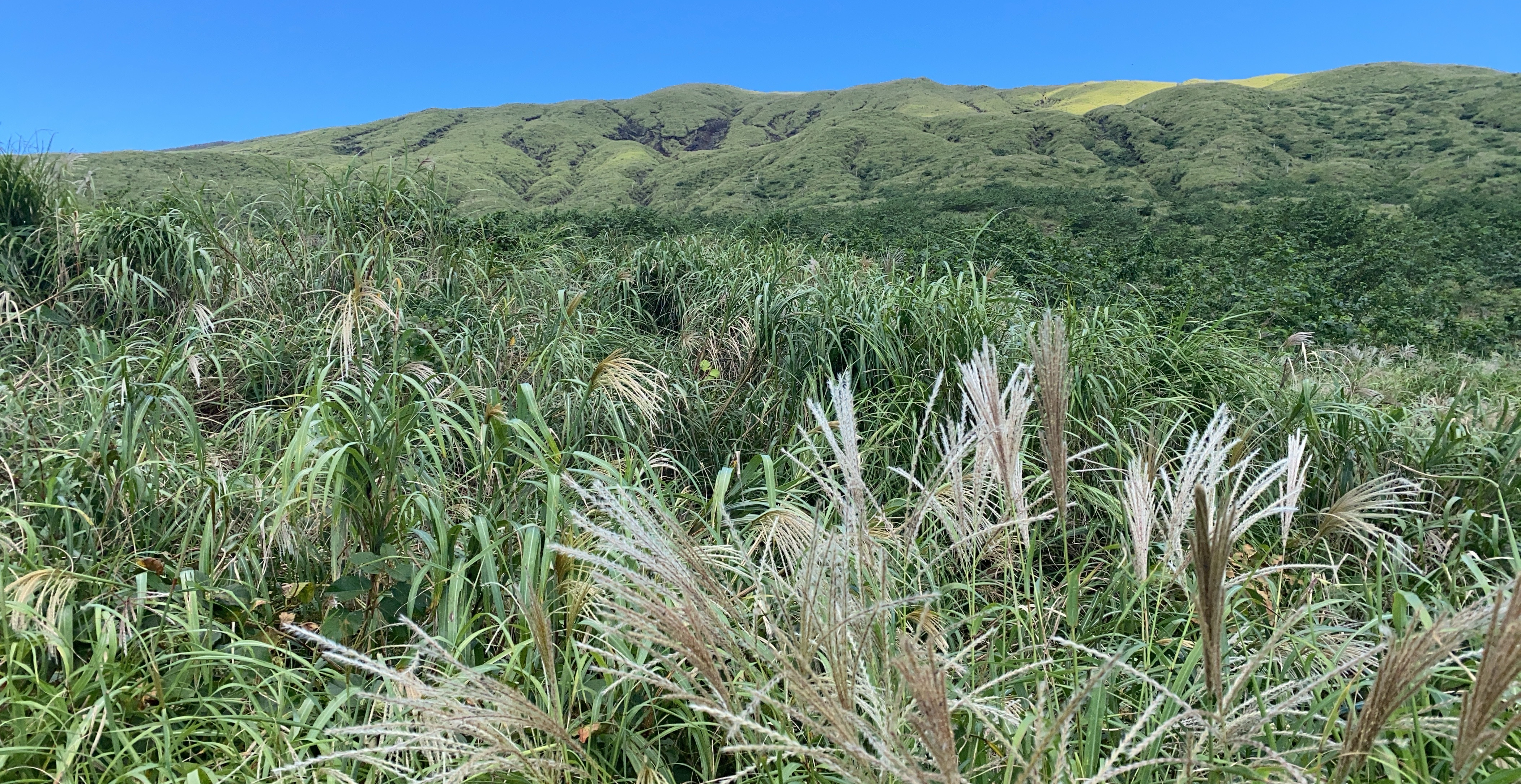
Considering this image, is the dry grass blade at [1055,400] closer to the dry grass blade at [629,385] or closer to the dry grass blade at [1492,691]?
the dry grass blade at [1492,691]

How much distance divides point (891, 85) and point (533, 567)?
354 ft

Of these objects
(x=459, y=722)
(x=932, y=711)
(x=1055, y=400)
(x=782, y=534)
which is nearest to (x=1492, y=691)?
(x=932, y=711)

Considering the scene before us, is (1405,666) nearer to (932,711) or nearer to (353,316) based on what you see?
(932,711)

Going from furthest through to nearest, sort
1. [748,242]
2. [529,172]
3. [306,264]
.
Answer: [529,172] < [748,242] < [306,264]

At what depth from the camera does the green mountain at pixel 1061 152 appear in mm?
31859

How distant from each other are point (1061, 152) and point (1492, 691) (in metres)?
49.6

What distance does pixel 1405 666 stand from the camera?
2.71 feet

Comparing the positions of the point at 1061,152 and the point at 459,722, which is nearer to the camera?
the point at 459,722

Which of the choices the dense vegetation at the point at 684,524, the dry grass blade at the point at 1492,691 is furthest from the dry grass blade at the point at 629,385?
the dry grass blade at the point at 1492,691

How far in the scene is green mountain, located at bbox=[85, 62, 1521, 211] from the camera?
3186 cm

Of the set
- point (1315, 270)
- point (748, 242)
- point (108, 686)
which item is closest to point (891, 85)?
point (1315, 270)

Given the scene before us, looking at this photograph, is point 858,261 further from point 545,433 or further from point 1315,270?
point 1315,270

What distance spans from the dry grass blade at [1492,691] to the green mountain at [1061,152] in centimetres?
2051

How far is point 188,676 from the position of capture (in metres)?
1.95
